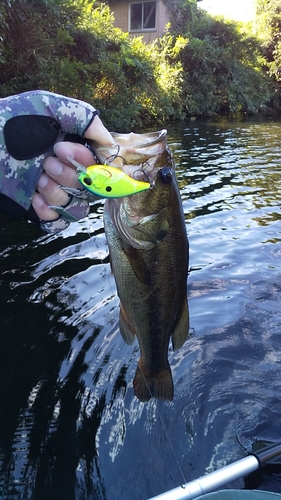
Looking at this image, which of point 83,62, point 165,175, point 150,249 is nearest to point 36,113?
point 165,175

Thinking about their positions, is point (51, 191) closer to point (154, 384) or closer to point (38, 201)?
point (38, 201)

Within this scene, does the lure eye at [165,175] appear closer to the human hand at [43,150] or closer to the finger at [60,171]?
the human hand at [43,150]

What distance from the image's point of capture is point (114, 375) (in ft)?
12.0

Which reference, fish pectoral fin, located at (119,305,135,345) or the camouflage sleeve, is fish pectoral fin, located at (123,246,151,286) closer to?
fish pectoral fin, located at (119,305,135,345)

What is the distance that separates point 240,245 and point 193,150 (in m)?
8.14

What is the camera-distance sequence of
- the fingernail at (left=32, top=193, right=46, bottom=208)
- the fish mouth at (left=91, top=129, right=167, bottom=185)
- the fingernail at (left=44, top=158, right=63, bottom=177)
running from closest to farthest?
the fish mouth at (left=91, top=129, right=167, bottom=185) < the fingernail at (left=44, top=158, right=63, bottom=177) < the fingernail at (left=32, top=193, right=46, bottom=208)

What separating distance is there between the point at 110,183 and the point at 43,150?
512 millimetres

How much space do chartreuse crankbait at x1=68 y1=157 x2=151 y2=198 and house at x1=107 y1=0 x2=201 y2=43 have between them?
90.2 feet

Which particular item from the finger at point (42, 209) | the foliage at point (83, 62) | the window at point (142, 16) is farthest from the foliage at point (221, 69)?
the finger at point (42, 209)

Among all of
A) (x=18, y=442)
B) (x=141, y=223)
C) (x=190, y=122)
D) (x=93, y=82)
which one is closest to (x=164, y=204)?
(x=141, y=223)

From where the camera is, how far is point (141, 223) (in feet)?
7.01

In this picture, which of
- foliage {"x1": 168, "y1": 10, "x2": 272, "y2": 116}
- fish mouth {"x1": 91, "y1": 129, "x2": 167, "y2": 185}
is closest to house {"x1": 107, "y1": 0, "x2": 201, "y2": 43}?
foliage {"x1": 168, "y1": 10, "x2": 272, "y2": 116}

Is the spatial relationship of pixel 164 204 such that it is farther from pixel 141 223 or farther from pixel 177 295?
pixel 177 295

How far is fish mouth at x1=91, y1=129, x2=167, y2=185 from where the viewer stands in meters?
2.07
